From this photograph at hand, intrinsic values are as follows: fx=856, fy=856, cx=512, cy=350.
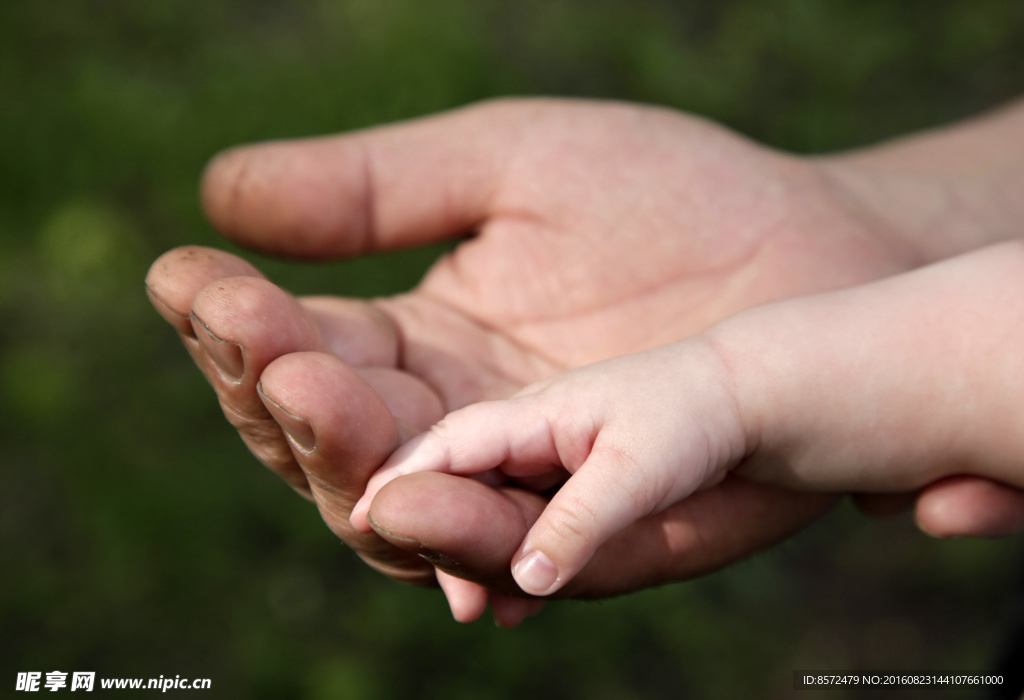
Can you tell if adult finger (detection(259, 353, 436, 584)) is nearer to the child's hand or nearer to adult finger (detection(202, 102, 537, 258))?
the child's hand

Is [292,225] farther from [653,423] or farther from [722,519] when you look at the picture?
[722,519]

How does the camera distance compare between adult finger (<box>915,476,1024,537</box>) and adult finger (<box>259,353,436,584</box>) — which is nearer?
adult finger (<box>259,353,436,584</box>)

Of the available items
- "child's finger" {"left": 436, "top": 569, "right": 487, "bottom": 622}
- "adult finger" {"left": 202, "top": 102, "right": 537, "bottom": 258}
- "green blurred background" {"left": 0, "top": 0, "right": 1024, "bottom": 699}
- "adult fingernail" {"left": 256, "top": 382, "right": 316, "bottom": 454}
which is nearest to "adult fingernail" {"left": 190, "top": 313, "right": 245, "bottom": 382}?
"adult fingernail" {"left": 256, "top": 382, "right": 316, "bottom": 454}

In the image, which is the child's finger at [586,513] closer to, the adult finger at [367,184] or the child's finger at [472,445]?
the child's finger at [472,445]

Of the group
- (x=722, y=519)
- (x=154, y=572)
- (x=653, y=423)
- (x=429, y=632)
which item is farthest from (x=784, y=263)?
(x=154, y=572)

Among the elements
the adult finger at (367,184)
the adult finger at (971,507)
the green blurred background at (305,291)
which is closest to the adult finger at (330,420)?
the adult finger at (367,184)

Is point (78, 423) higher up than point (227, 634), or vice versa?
point (78, 423)
